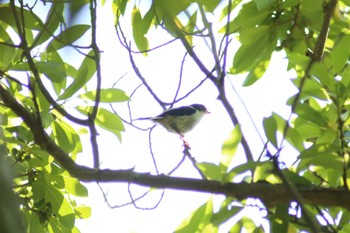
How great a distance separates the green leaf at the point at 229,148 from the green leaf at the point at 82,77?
0.92 metres

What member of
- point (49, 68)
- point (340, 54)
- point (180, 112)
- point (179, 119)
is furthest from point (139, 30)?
point (180, 112)

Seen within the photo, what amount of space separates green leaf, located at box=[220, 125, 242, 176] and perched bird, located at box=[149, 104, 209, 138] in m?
3.55

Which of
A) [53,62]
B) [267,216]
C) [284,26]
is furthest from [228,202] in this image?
[53,62]

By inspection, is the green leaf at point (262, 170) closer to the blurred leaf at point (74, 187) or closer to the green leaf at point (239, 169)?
the green leaf at point (239, 169)

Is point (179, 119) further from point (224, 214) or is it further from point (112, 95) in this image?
point (224, 214)

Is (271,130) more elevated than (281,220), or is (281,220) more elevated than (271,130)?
(271,130)

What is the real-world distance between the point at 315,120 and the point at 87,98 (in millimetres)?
1065

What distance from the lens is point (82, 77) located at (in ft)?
6.91

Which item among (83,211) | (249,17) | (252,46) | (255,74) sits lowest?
(83,211)

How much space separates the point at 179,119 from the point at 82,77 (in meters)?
3.27

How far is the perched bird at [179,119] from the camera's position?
5160mm

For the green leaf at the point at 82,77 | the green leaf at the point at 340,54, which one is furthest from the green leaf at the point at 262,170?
the green leaf at the point at 82,77

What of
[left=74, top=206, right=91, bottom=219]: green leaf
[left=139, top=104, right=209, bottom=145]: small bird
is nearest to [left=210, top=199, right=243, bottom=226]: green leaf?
[left=74, top=206, right=91, bottom=219]: green leaf

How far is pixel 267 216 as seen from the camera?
1.55m
